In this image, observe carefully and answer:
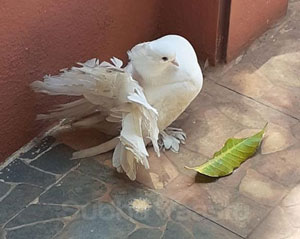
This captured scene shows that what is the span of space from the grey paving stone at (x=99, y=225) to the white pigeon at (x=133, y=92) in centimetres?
10

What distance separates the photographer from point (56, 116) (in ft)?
5.98

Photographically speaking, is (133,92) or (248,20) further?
(248,20)

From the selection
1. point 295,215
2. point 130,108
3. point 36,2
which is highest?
point 36,2

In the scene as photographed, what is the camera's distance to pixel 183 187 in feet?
5.73

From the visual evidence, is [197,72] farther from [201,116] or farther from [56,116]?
[56,116]

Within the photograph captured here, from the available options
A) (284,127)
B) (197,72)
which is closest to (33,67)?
(197,72)

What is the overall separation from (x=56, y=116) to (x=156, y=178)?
0.27m

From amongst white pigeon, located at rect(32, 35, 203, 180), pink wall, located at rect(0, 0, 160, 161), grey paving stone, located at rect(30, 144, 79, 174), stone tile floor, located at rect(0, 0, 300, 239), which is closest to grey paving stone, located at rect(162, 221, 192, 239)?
stone tile floor, located at rect(0, 0, 300, 239)

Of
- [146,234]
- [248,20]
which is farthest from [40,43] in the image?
[248,20]

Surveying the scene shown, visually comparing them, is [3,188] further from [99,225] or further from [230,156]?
[230,156]

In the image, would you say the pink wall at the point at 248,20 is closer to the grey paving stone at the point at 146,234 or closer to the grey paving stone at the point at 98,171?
the grey paving stone at the point at 98,171

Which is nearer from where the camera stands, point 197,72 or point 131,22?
point 197,72

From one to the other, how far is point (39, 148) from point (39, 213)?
21 centimetres

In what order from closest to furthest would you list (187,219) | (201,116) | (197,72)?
1. (187,219)
2. (197,72)
3. (201,116)
